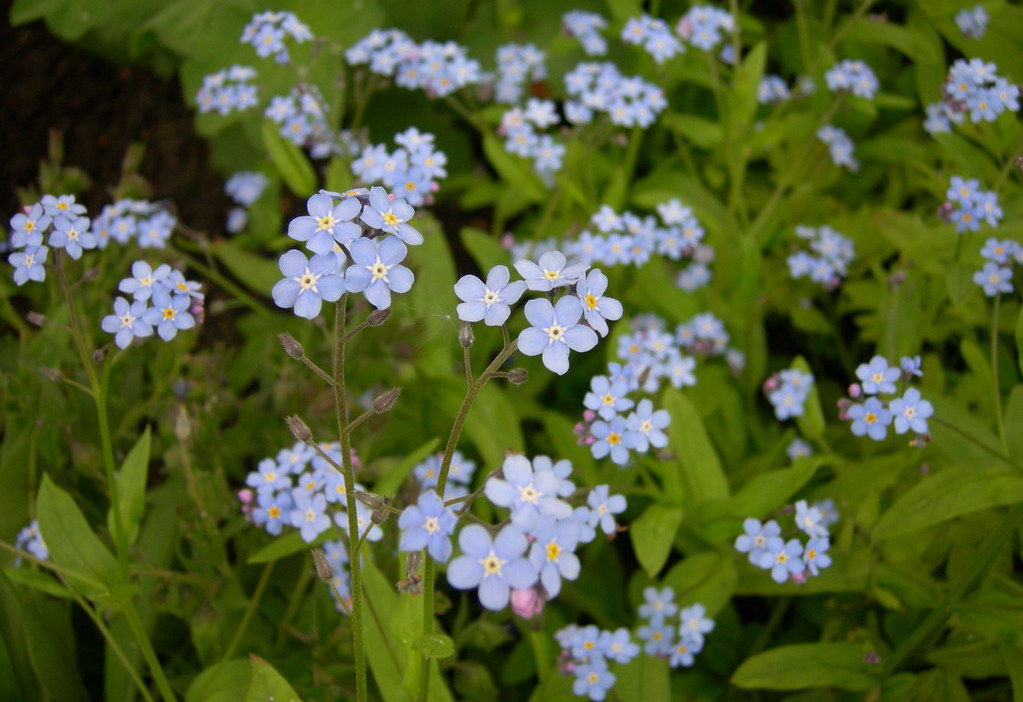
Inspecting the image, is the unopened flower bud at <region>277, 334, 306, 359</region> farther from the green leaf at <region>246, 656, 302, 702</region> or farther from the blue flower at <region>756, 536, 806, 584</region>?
the blue flower at <region>756, 536, 806, 584</region>

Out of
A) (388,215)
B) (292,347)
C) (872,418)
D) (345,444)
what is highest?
(388,215)

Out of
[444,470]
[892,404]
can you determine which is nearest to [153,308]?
[444,470]

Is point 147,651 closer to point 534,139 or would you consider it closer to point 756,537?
point 756,537

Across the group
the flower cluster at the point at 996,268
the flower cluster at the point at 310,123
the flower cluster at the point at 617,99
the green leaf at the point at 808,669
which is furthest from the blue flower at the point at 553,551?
the flower cluster at the point at 617,99

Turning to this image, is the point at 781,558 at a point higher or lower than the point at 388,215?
lower

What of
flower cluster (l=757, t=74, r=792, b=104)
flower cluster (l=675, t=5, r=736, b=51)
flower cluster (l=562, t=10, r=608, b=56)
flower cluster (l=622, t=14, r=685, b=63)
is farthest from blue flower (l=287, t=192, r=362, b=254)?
flower cluster (l=757, t=74, r=792, b=104)
